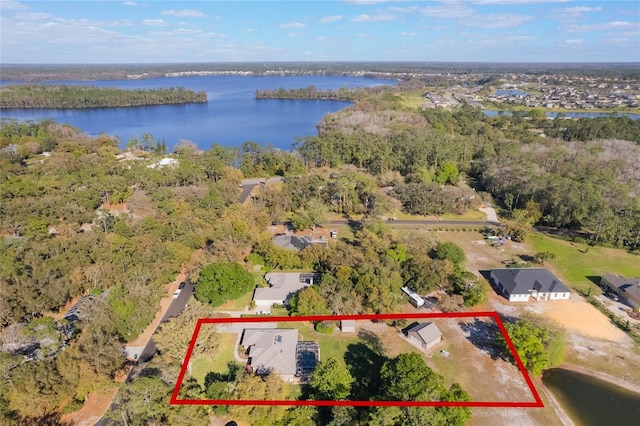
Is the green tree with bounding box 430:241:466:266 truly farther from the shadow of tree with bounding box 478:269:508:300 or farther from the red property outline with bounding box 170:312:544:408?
the red property outline with bounding box 170:312:544:408

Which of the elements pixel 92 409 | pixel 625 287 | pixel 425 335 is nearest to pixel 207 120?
pixel 92 409

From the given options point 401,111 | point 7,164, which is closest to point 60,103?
point 7,164

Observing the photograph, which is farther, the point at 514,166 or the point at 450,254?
the point at 514,166

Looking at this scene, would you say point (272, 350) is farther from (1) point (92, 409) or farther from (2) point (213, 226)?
(2) point (213, 226)

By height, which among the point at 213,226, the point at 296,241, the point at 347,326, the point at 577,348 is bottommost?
the point at 577,348

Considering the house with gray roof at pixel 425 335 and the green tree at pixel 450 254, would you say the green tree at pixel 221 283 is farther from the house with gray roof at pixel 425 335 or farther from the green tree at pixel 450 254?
the green tree at pixel 450 254
